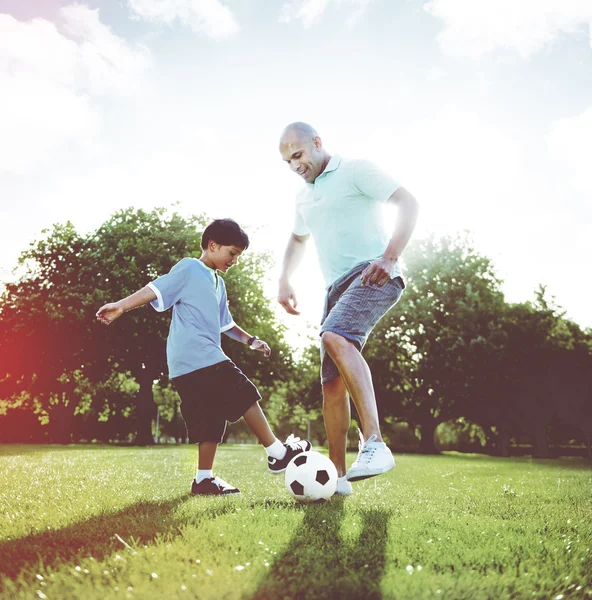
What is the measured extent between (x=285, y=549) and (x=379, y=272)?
235 centimetres

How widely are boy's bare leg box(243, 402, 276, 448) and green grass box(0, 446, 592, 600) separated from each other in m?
0.78

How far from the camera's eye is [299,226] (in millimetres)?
5496

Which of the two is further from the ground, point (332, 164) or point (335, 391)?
point (332, 164)

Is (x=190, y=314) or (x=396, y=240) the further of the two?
(x=190, y=314)

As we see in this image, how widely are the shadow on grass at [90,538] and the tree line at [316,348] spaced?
20.4m

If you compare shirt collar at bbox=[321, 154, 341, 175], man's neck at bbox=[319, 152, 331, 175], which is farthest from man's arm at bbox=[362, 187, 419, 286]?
man's neck at bbox=[319, 152, 331, 175]

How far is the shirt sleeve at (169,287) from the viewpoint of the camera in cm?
468

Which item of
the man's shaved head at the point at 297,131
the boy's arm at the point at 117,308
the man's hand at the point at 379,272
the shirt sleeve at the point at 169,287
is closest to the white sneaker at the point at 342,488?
the man's hand at the point at 379,272

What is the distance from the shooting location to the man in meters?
4.17

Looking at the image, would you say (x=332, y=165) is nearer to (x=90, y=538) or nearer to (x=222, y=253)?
(x=222, y=253)

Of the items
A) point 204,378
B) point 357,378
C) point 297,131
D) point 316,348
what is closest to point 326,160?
point 297,131

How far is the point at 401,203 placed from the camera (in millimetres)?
4363

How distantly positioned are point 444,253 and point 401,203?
992 inches

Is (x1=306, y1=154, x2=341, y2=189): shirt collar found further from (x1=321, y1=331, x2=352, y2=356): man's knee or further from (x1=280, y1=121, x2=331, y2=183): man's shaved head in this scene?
(x1=321, y1=331, x2=352, y2=356): man's knee
